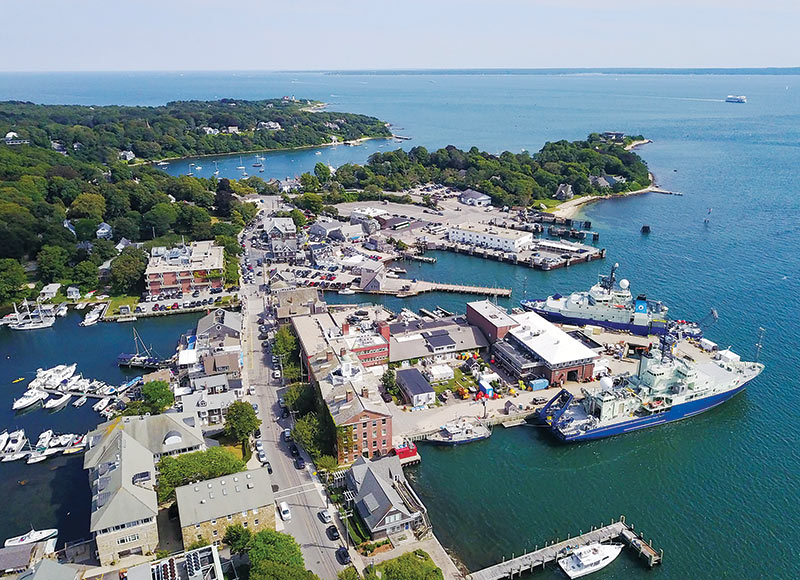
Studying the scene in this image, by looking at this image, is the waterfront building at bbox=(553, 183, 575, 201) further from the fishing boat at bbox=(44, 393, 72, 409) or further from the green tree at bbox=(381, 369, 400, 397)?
the fishing boat at bbox=(44, 393, 72, 409)

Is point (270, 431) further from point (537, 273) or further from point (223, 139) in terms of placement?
point (223, 139)

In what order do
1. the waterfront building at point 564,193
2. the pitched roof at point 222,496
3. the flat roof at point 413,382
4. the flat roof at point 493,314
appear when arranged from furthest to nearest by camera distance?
the waterfront building at point 564,193 → the flat roof at point 493,314 → the flat roof at point 413,382 → the pitched roof at point 222,496

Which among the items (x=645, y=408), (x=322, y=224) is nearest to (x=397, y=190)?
(x=322, y=224)

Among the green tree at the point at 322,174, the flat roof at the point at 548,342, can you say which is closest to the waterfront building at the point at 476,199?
the green tree at the point at 322,174

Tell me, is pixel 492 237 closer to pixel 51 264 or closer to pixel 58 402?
pixel 58 402

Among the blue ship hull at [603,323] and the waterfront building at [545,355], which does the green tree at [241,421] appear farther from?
the blue ship hull at [603,323]

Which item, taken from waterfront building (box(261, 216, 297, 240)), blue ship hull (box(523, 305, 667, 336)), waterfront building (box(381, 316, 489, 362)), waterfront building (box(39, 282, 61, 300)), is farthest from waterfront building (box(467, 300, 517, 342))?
waterfront building (box(39, 282, 61, 300))

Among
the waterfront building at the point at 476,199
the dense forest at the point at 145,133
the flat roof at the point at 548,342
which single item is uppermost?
the dense forest at the point at 145,133
